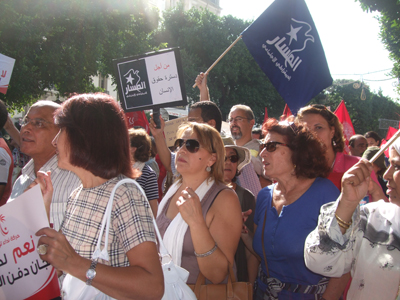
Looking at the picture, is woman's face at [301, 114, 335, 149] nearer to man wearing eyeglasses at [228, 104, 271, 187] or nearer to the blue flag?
the blue flag

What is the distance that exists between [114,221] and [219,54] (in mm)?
25193

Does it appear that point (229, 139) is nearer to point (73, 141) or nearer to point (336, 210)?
point (336, 210)

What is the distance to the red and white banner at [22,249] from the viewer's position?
5.13ft

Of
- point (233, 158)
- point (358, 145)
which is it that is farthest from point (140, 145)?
point (358, 145)

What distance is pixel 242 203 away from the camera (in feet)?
9.69

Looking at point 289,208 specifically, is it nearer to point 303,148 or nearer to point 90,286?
point 303,148

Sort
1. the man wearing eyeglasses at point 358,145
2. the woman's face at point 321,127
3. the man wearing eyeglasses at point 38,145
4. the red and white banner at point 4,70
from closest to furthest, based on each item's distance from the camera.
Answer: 1. the man wearing eyeglasses at point 38,145
2. the woman's face at point 321,127
3. the red and white banner at point 4,70
4. the man wearing eyeglasses at point 358,145

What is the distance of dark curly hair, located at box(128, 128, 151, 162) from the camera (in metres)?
3.98

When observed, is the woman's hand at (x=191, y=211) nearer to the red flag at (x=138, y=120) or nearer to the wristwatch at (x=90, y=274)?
the wristwatch at (x=90, y=274)

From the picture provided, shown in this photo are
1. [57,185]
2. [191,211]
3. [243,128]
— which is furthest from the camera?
[243,128]

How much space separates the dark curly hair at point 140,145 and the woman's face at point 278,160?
70.7 inches

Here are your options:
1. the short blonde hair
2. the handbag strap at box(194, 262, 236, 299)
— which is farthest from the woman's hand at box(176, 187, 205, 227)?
the short blonde hair

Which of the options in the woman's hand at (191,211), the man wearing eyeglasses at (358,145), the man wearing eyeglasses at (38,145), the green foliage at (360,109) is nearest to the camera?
the woman's hand at (191,211)

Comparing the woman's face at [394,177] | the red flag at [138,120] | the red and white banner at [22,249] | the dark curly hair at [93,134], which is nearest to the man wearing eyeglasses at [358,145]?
the red flag at [138,120]
